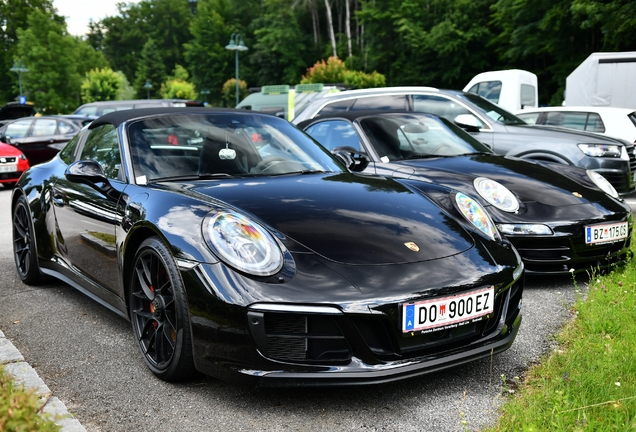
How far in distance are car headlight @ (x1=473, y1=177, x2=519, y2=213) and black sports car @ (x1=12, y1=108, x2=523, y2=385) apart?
0.93 m

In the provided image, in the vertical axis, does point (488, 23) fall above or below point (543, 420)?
above

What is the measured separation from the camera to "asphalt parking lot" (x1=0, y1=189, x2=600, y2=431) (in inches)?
107

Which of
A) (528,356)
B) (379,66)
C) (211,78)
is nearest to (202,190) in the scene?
(528,356)

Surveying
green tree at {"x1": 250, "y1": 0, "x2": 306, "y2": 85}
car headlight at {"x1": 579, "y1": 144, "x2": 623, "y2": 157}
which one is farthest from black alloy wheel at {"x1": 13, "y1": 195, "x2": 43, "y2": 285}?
green tree at {"x1": 250, "y1": 0, "x2": 306, "y2": 85}

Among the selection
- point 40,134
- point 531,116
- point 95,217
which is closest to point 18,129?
point 40,134

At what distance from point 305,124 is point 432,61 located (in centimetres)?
3693

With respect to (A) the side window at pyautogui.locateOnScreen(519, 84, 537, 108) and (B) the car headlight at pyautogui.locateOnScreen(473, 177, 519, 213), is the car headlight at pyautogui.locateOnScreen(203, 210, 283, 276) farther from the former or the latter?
(A) the side window at pyautogui.locateOnScreen(519, 84, 537, 108)

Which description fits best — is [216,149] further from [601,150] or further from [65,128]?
[65,128]

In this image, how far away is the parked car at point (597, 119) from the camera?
10766 millimetres

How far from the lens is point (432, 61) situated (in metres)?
41.9

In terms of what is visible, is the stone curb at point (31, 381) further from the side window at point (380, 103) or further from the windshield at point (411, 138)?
the side window at point (380, 103)

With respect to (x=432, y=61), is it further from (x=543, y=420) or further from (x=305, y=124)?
(x=543, y=420)

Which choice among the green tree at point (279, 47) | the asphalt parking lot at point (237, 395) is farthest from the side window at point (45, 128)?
the green tree at point (279, 47)

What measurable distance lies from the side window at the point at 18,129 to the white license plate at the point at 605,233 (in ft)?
47.7
